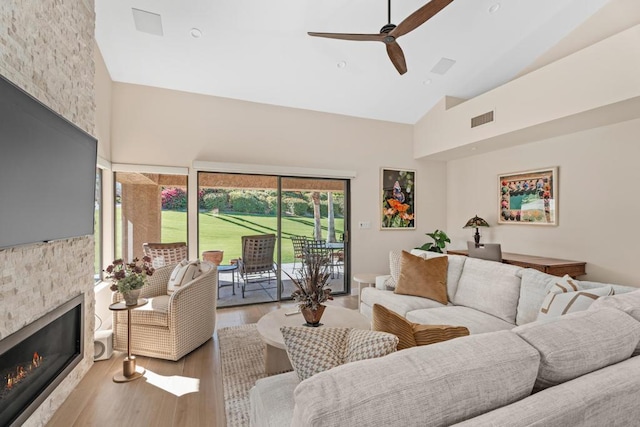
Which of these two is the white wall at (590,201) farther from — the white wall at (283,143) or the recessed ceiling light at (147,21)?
the recessed ceiling light at (147,21)

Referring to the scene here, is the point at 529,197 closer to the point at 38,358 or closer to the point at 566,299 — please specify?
the point at 566,299

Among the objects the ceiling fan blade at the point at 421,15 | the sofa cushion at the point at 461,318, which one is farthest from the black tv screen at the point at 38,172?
the sofa cushion at the point at 461,318

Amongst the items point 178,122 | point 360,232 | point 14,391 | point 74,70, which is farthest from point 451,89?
point 14,391

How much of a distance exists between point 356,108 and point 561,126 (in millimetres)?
2766

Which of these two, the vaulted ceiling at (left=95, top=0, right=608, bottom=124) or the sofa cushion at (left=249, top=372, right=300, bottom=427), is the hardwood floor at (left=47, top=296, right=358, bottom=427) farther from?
the vaulted ceiling at (left=95, top=0, right=608, bottom=124)

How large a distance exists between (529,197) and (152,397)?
16.6 feet

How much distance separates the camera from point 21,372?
176 centimetres

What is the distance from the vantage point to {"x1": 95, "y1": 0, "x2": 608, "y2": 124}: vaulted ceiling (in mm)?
3051

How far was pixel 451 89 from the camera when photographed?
4734 millimetres

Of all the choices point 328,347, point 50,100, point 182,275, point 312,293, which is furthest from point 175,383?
point 50,100

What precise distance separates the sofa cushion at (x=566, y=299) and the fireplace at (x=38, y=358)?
3.15 m

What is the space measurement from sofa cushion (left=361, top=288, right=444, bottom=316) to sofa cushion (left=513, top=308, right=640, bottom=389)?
1734 millimetres

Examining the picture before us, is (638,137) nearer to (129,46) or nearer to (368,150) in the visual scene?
(368,150)

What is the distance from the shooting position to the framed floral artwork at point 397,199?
5.45 m
